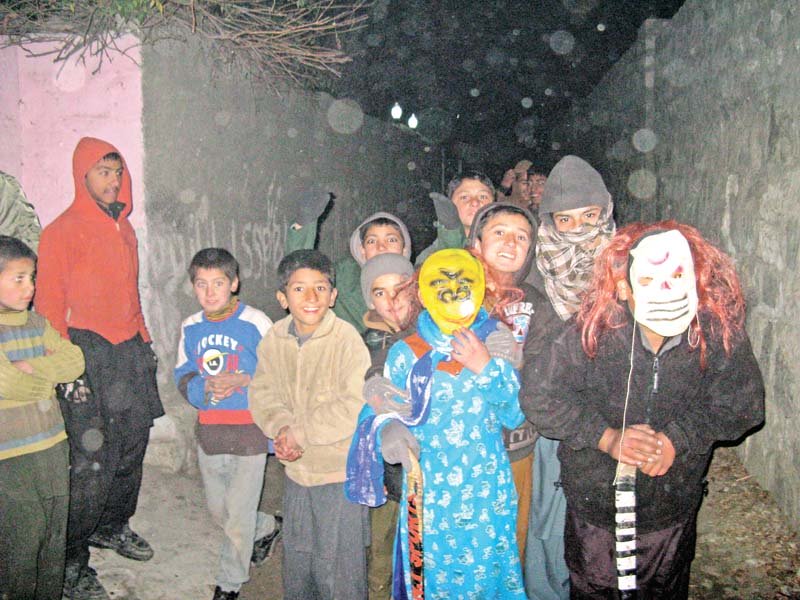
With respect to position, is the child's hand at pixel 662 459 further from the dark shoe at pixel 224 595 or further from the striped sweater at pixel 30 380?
the striped sweater at pixel 30 380

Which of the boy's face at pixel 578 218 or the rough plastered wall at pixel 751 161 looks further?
the rough plastered wall at pixel 751 161

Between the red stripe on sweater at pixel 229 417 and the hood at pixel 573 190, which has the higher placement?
the hood at pixel 573 190

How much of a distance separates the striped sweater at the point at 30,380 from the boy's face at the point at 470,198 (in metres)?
2.33

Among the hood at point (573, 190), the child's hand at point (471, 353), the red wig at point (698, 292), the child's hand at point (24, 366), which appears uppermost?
the hood at point (573, 190)

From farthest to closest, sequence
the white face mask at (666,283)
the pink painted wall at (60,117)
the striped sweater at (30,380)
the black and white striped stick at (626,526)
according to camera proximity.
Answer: the pink painted wall at (60,117) → the striped sweater at (30,380) → the black and white striped stick at (626,526) → the white face mask at (666,283)

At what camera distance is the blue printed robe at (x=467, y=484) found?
233cm

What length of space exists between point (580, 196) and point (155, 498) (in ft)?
11.1

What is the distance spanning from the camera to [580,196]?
2.93 m

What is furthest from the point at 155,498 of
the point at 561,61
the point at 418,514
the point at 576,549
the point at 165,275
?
the point at 561,61

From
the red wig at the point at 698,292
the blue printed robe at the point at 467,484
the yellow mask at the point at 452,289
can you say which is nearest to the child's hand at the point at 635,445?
the red wig at the point at 698,292

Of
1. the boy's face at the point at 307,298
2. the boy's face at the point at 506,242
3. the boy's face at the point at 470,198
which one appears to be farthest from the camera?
the boy's face at the point at 470,198

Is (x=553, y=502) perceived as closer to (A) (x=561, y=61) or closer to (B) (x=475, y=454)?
(B) (x=475, y=454)

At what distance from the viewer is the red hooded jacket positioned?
3262mm

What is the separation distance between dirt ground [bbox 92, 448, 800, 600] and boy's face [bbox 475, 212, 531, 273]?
2074 millimetres
